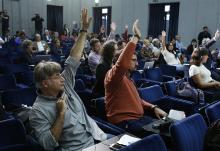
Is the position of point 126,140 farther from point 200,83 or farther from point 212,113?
point 200,83

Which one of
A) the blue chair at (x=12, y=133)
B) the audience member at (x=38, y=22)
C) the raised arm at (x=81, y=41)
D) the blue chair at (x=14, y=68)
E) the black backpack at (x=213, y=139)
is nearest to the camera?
the black backpack at (x=213, y=139)

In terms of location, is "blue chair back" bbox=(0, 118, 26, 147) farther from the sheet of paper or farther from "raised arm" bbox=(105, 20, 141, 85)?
"raised arm" bbox=(105, 20, 141, 85)

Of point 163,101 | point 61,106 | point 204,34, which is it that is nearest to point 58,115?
point 61,106

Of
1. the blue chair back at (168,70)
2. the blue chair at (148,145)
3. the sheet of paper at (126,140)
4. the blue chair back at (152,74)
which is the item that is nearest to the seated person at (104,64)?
the sheet of paper at (126,140)

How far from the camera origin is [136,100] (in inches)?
118

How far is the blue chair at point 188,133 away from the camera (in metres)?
2.13

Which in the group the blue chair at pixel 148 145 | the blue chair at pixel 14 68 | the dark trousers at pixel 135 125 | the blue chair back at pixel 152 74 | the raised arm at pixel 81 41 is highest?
the raised arm at pixel 81 41

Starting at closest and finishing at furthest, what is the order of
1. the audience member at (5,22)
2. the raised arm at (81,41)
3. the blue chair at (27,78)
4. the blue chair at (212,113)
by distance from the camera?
1. the raised arm at (81,41)
2. the blue chair at (212,113)
3. the blue chair at (27,78)
4. the audience member at (5,22)

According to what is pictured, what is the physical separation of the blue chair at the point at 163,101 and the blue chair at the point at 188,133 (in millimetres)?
1230

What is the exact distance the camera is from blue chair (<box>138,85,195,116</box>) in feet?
11.9

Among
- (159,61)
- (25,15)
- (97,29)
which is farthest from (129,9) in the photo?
(159,61)

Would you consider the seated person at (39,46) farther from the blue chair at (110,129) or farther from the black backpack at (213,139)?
the black backpack at (213,139)

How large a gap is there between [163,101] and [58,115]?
2.10 metres

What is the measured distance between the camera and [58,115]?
81.7 inches
